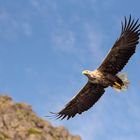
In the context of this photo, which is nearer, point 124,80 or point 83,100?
point 124,80

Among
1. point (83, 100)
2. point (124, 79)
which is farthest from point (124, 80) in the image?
point (83, 100)

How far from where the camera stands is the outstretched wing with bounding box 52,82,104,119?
3188 centimetres

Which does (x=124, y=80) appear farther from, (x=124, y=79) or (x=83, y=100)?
(x=83, y=100)

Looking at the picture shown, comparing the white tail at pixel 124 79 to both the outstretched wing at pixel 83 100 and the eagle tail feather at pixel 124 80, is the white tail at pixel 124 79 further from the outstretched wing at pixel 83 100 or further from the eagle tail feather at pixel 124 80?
the outstretched wing at pixel 83 100

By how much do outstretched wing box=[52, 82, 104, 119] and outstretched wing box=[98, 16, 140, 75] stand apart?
1710 millimetres

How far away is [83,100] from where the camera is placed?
A: 1293 inches

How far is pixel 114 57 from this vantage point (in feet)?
98.2

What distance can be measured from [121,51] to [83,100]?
4536mm

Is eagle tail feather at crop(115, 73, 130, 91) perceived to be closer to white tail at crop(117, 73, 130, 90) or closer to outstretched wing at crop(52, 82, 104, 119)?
white tail at crop(117, 73, 130, 90)

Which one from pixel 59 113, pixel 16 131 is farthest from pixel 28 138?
pixel 59 113

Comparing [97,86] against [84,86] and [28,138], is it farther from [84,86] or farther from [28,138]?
[28,138]

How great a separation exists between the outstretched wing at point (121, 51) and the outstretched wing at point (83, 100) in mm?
1710

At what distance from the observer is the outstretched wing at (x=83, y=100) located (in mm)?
31875

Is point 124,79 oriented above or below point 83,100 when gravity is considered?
below
